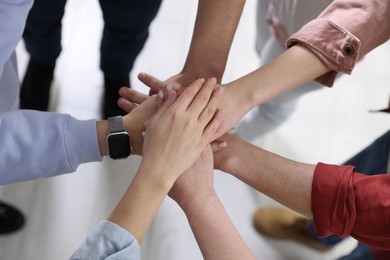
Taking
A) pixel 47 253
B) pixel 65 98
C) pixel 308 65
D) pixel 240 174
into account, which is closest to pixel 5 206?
pixel 47 253

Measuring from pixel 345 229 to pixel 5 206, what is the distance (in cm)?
83

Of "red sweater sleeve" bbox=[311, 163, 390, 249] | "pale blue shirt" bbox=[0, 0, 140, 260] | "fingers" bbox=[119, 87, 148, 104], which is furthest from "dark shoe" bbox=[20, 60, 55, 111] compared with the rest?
"red sweater sleeve" bbox=[311, 163, 390, 249]

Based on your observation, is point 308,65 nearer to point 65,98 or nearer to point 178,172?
point 178,172

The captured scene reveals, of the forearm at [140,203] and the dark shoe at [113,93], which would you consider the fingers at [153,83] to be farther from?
the dark shoe at [113,93]

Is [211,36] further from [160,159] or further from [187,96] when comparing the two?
[160,159]

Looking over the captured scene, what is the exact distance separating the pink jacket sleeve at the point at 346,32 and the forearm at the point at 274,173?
185 millimetres

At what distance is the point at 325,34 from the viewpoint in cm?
94

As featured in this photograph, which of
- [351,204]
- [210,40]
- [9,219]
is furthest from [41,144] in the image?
[9,219]

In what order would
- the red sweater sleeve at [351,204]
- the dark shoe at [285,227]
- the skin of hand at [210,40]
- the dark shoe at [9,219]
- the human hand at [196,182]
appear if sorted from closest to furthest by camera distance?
the red sweater sleeve at [351,204], the human hand at [196,182], the skin of hand at [210,40], the dark shoe at [9,219], the dark shoe at [285,227]

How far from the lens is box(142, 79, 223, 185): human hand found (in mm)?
865

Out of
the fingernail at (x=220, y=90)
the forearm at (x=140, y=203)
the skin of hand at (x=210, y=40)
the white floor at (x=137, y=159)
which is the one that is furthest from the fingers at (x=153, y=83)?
the white floor at (x=137, y=159)

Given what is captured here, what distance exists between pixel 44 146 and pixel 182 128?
0.69 feet

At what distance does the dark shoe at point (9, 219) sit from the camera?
4.44 feet

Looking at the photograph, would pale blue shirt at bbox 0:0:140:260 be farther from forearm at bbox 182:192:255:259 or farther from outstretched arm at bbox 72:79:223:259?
forearm at bbox 182:192:255:259
